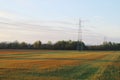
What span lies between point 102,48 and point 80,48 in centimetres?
3055

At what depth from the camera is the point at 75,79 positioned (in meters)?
18.9

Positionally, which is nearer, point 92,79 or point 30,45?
point 92,79

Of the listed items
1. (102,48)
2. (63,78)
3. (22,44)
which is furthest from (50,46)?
(63,78)

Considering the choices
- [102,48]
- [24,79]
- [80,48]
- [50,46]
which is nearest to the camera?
[24,79]

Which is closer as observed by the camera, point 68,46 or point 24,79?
point 24,79

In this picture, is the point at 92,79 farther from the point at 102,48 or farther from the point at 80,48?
the point at 102,48

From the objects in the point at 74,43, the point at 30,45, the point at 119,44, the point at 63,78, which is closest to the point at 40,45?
the point at 30,45

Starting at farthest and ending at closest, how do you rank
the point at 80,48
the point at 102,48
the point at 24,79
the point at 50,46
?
1. the point at 102,48
2. the point at 50,46
3. the point at 80,48
4. the point at 24,79

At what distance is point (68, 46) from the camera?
14888cm

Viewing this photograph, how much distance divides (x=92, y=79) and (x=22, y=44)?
13134 cm

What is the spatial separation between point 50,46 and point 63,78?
127825 millimetres

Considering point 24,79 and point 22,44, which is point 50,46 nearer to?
point 22,44

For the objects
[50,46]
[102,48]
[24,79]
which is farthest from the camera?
[102,48]

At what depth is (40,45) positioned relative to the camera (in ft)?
502
